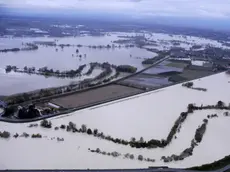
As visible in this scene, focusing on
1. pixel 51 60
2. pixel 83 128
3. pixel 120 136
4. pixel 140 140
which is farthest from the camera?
pixel 51 60

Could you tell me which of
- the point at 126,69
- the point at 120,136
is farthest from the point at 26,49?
the point at 120,136

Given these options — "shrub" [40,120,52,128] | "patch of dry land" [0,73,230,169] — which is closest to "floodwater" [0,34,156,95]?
"shrub" [40,120,52,128]

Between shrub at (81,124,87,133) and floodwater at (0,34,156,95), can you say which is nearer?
shrub at (81,124,87,133)

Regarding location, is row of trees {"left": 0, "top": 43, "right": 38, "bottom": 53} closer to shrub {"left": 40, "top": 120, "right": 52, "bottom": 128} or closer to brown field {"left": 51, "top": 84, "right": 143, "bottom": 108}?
brown field {"left": 51, "top": 84, "right": 143, "bottom": 108}

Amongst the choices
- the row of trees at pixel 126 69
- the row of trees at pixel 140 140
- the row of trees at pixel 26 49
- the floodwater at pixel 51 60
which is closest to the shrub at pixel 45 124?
the row of trees at pixel 140 140

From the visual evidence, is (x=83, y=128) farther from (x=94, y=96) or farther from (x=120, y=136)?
(x=94, y=96)

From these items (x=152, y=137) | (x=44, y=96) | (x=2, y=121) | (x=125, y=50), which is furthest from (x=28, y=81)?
(x=125, y=50)
